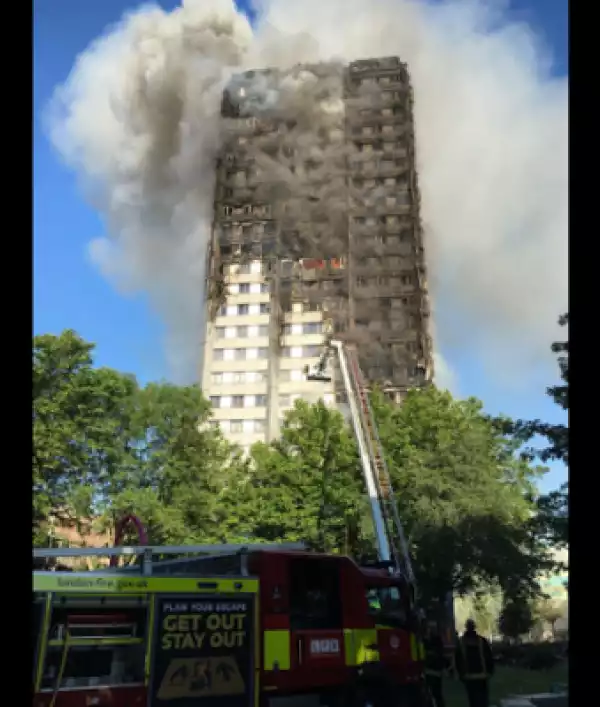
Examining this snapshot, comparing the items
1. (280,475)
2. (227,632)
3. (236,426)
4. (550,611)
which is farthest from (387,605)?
(236,426)

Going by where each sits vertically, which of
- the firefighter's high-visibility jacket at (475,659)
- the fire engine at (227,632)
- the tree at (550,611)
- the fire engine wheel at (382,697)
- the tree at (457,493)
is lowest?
the tree at (550,611)

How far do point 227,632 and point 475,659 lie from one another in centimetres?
394

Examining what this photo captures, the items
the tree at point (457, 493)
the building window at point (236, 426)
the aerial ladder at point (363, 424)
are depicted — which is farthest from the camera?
the building window at point (236, 426)

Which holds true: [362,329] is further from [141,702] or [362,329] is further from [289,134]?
[141,702]

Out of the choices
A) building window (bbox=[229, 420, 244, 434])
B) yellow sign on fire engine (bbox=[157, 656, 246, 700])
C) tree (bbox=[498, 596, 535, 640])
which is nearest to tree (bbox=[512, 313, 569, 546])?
tree (bbox=[498, 596, 535, 640])

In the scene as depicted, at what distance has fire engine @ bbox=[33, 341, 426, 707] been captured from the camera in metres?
6.68

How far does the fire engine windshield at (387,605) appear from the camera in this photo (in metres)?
9.02

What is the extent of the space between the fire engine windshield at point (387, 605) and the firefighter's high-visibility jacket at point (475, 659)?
1020 mm

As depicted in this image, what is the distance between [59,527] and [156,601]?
19.3 meters

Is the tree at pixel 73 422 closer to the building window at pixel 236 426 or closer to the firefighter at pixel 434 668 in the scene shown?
the firefighter at pixel 434 668

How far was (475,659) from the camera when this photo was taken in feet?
31.2

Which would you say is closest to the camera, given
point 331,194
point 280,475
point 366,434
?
point 366,434

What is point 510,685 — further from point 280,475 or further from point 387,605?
point 280,475

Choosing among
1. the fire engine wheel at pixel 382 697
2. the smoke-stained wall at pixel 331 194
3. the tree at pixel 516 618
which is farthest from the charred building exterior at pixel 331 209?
the fire engine wheel at pixel 382 697
